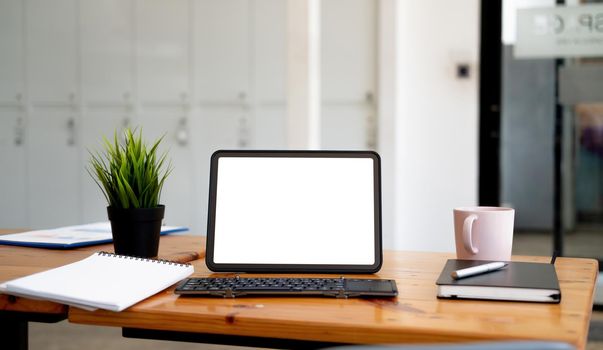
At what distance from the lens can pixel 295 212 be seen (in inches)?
50.8

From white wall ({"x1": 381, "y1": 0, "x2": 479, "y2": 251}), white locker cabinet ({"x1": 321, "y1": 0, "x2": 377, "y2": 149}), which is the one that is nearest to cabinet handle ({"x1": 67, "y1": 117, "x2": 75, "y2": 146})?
white locker cabinet ({"x1": 321, "y1": 0, "x2": 377, "y2": 149})

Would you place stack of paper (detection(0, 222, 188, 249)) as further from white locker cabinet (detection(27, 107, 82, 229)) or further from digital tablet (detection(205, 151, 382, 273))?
white locker cabinet (detection(27, 107, 82, 229))

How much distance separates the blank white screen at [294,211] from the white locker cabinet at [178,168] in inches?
139

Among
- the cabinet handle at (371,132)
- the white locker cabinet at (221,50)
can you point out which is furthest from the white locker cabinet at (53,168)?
the cabinet handle at (371,132)

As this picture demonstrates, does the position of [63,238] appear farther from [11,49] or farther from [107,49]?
[11,49]

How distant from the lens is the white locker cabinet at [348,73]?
450 centimetres

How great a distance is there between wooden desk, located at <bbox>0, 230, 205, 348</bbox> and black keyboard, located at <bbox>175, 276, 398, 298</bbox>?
8.0 inches

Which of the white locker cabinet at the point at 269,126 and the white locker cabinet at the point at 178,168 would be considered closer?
the white locker cabinet at the point at 269,126

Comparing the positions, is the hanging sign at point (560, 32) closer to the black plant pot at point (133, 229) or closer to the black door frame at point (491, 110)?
the black door frame at point (491, 110)

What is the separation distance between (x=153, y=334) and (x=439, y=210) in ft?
12.0

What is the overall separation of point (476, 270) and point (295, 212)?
346 millimetres

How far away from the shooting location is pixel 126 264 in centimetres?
120

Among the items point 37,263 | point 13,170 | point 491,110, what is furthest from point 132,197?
point 13,170

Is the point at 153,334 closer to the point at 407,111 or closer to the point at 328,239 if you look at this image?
the point at 328,239
